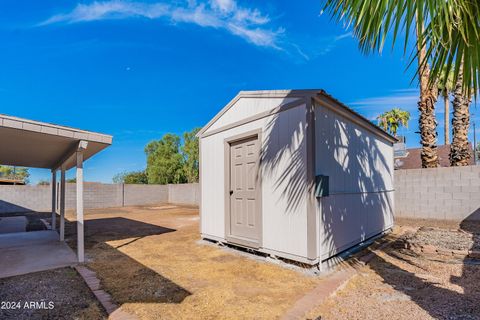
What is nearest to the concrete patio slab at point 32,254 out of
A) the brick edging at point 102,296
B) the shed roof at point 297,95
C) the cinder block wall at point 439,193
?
the brick edging at point 102,296

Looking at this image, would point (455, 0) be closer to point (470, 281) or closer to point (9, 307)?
point (470, 281)

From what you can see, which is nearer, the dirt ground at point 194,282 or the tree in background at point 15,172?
the dirt ground at point 194,282

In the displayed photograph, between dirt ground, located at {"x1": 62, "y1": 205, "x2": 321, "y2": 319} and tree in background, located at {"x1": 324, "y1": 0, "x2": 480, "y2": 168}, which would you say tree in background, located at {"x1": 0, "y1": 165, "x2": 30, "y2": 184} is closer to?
dirt ground, located at {"x1": 62, "y1": 205, "x2": 321, "y2": 319}

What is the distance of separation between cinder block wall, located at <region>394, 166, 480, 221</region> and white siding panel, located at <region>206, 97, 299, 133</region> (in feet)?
23.8

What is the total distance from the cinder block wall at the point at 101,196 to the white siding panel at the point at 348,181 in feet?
46.7

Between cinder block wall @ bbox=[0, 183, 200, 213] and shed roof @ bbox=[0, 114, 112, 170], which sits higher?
shed roof @ bbox=[0, 114, 112, 170]

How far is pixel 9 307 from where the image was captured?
3.03 m

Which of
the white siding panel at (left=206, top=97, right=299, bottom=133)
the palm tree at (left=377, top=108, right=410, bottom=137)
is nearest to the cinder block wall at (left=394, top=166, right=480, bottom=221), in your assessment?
the white siding panel at (left=206, top=97, right=299, bottom=133)

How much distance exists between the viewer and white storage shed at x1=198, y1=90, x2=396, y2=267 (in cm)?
423

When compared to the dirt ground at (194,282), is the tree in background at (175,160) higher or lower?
higher

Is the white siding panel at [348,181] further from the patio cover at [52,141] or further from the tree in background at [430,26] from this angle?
the patio cover at [52,141]

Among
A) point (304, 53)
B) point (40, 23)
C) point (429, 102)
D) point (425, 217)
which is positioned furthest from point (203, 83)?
point (425, 217)

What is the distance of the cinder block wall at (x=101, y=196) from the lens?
1581cm

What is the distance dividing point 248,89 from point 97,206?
17478 millimetres
